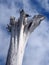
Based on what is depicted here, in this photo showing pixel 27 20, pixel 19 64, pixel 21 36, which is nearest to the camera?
pixel 19 64

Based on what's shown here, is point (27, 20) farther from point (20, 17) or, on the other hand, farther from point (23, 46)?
point (23, 46)

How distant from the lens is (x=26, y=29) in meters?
20.9

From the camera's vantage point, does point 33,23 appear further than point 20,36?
Yes

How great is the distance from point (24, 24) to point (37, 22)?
3.69 feet

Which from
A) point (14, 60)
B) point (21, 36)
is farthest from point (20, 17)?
point (14, 60)

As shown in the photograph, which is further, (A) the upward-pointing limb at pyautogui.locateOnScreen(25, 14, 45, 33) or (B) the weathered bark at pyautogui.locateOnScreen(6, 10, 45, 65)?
(A) the upward-pointing limb at pyautogui.locateOnScreen(25, 14, 45, 33)

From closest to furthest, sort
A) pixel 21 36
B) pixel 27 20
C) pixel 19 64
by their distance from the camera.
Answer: pixel 19 64 → pixel 21 36 → pixel 27 20

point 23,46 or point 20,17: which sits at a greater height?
point 20,17

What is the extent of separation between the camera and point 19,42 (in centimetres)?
1953

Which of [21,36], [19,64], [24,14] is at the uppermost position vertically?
[24,14]

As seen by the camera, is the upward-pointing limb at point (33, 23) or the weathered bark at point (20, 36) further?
the upward-pointing limb at point (33, 23)

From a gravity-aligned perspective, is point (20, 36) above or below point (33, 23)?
below

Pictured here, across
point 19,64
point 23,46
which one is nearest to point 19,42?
point 23,46

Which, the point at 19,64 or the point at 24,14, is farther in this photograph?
the point at 24,14
